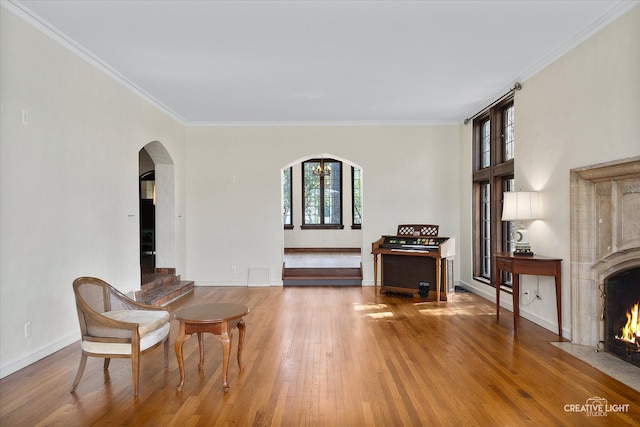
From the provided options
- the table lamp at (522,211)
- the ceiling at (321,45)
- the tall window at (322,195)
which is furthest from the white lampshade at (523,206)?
the tall window at (322,195)

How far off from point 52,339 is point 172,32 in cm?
313

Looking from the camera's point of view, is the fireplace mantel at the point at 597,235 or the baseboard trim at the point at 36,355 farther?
the fireplace mantel at the point at 597,235

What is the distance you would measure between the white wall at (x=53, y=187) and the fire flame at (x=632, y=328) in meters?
5.18

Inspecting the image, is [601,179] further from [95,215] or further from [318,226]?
[318,226]

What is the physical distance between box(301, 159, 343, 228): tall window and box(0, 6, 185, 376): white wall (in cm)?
749

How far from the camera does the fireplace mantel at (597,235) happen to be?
3.85m

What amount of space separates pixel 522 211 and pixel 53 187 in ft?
16.2

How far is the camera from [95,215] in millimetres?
4969

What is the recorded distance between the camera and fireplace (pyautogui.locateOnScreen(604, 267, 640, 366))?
3.76 m

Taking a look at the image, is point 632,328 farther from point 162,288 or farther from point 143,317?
point 162,288

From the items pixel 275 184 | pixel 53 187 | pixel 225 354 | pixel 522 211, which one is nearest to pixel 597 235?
pixel 522 211

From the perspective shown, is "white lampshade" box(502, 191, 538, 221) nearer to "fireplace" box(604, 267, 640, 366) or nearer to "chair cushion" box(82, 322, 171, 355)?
"fireplace" box(604, 267, 640, 366)

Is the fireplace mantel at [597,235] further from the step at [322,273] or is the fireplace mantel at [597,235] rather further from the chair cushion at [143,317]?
the step at [322,273]

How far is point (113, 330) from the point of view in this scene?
330 centimetres
